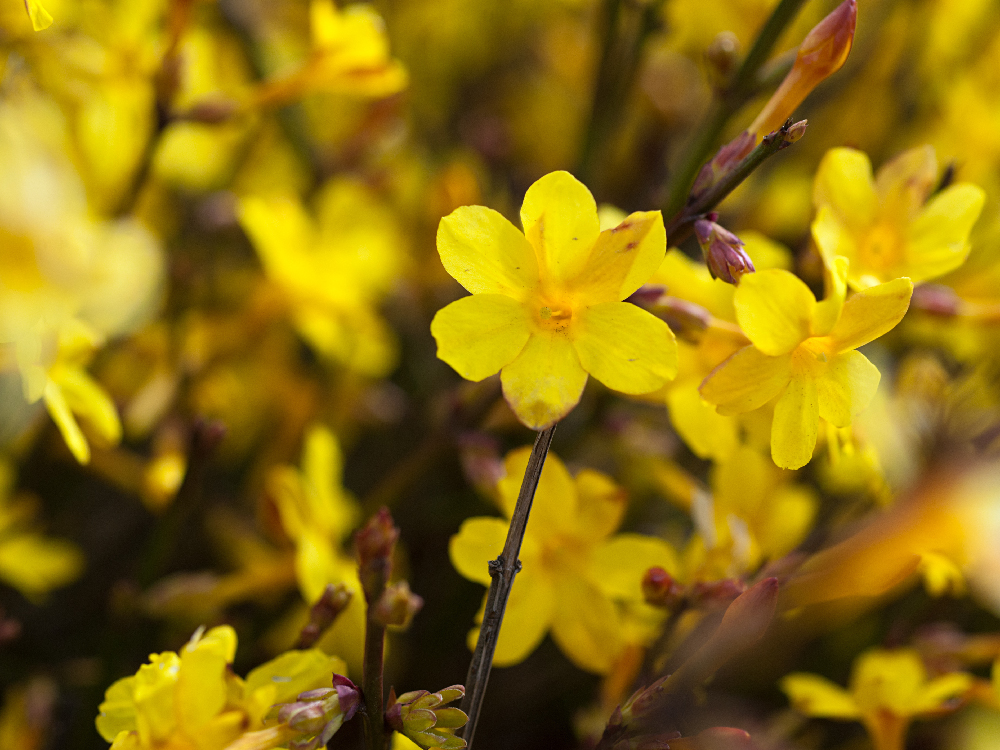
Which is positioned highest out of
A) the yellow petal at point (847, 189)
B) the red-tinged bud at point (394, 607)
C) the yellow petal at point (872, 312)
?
the yellow petal at point (847, 189)

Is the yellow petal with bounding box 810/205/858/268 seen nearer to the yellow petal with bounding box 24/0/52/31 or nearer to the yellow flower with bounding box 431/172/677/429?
the yellow flower with bounding box 431/172/677/429

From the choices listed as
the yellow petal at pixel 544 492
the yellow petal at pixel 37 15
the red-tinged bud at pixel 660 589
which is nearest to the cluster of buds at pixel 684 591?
the red-tinged bud at pixel 660 589

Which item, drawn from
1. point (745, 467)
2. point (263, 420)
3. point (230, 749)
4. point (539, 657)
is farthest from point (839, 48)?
point (263, 420)

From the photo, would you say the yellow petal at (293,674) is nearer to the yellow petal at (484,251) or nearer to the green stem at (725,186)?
the yellow petal at (484,251)

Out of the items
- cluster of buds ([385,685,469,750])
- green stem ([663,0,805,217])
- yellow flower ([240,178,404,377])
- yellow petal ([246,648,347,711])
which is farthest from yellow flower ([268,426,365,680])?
green stem ([663,0,805,217])

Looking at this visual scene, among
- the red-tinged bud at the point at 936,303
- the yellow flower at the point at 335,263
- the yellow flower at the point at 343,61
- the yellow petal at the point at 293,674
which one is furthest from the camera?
the yellow flower at the point at 335,263

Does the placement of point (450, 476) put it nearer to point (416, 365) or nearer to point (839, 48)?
point (416, 365)
